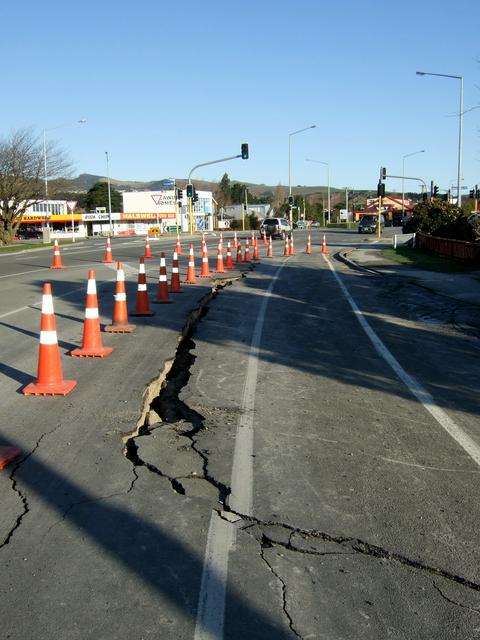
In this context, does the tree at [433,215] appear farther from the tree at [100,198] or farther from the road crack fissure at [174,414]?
the tree at [100,198]

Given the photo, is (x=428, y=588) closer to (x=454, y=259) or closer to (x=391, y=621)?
(x=391, y=621)

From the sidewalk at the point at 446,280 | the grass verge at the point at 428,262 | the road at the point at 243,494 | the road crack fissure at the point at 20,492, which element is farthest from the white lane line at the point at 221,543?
the grass verge at the point at 428,262

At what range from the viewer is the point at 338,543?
400 cm

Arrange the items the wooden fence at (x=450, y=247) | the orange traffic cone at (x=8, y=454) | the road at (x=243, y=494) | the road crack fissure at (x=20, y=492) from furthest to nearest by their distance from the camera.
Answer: the wooden fence at (x=450, y=247)
the orange traffic cone at (x=8, y=454)
the road crack fissure at (x=20, y=492)
the road at (x=243, y=494)

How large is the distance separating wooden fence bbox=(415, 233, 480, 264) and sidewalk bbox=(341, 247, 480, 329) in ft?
6.80

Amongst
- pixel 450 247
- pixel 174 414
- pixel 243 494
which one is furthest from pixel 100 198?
pixel 243 494

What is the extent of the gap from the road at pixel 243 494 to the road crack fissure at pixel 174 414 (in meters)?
0.03

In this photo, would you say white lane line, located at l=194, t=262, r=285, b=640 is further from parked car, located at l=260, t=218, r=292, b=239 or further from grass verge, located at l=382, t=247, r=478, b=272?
parked car, located at l=260, t=218, r=292, b=239

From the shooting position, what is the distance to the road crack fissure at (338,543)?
3680 millimetres

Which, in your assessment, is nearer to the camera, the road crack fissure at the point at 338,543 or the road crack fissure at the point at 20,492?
the road crack fissure at the point at 338,543

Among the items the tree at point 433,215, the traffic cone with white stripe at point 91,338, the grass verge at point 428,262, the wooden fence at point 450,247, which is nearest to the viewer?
the traffic cone with white stripe at point 91,338

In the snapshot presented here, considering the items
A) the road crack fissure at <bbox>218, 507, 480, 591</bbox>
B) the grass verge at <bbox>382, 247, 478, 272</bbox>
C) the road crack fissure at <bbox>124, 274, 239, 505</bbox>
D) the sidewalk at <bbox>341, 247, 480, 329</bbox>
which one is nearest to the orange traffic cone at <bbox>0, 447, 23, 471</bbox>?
the road crack fissure at <bbox>124, 274, 239, 505</bbox>

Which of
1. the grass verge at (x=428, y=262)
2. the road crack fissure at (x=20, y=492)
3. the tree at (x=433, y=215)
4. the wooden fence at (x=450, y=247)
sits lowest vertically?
the grass verge at (x=428, y=262)

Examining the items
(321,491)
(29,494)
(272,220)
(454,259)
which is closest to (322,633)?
(321,491)
